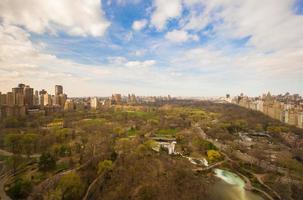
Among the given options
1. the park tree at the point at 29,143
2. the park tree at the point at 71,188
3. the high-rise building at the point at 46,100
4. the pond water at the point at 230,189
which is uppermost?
the high-rise building at the point at 46,100

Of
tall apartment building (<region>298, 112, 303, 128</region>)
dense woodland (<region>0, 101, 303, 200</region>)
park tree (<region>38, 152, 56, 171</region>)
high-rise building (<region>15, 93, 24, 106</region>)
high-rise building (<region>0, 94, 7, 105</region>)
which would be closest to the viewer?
dense woodland (<region>0, 101, 303, 200</region>)

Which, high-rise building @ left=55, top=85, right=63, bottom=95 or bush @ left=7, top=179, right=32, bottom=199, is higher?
high-rise building @ left=55, top=85, right=63, bottom=95

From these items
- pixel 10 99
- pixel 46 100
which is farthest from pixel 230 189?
pixel 46 100

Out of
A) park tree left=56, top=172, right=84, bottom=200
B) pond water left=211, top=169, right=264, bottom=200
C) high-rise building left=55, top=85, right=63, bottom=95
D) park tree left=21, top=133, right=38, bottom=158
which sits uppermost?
high-rise building left=55, top=85, right=63, bottom=95

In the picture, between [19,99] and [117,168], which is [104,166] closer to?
[117,168]

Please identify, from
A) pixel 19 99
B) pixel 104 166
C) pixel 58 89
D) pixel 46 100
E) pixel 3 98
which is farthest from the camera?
pixel 58 89

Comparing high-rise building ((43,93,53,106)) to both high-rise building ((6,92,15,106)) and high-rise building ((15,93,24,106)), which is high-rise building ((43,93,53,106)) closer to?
high-rise building ((15,93,24,106))

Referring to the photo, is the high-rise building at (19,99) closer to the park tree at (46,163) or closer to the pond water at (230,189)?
the park tree at (46,163)

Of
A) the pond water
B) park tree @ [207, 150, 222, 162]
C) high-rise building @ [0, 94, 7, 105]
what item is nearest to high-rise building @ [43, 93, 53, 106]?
high-rise building @ [0, 94, 7, 105]

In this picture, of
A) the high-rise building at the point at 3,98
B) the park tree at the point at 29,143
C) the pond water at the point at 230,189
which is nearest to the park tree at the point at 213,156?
the pond water at the point at 230,189
